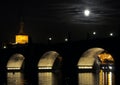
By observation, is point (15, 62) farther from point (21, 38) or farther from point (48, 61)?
point (21, 38)

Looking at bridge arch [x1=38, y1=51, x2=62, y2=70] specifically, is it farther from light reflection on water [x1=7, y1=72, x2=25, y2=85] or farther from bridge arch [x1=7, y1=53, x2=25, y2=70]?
light reflection on water [x1=7, y1=72, x2=25, y2=85]

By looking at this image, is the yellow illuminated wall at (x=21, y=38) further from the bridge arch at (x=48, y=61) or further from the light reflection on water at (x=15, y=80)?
the light reflection on water at (x=15, y=80)

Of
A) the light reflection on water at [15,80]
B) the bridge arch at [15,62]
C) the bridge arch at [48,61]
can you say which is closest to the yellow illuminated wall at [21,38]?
the bridge arch at [15,62]

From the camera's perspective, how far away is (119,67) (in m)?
84.9

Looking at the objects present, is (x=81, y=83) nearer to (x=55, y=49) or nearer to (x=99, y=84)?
(x=99, y=84)

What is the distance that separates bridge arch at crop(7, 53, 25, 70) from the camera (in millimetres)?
125588

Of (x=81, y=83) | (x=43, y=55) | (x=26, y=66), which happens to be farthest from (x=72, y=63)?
(x=81, y=83)

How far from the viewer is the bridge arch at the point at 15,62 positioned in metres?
126

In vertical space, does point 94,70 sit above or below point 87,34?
below

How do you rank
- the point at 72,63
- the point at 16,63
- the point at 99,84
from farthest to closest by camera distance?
the point at 16,63
the point at 72,63
the point at 99,84

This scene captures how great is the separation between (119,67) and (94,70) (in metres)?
18.4

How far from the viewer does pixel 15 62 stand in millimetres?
127750

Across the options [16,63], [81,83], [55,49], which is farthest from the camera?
[16,63]

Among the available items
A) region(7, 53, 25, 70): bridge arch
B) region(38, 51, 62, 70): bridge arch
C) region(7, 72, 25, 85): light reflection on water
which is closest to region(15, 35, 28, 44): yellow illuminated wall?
region(7, 53, 25, 70): bridge arch
